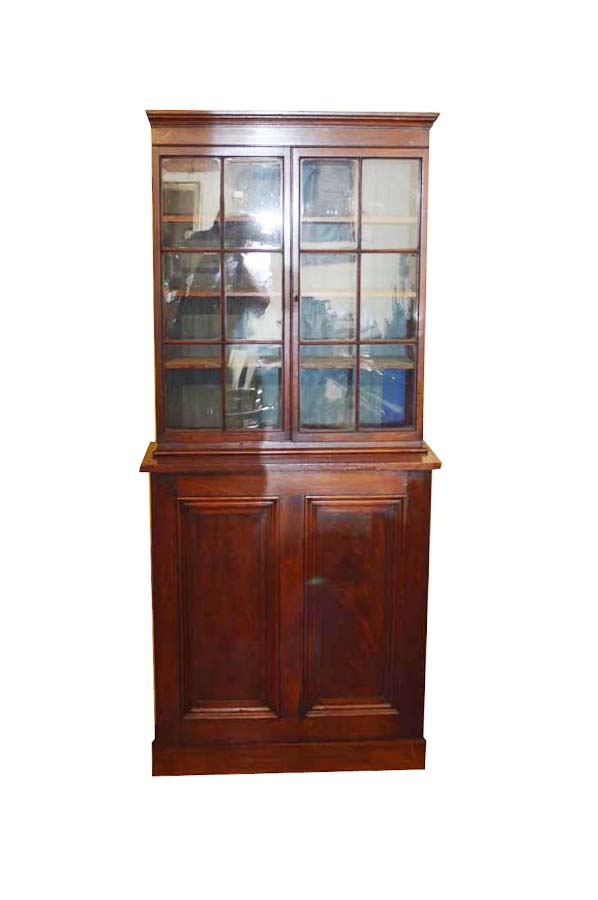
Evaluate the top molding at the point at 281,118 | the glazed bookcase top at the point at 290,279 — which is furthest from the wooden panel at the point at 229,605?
the top molding at the point at 281,118

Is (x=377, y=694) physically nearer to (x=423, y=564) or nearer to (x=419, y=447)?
(x=423, y=564)

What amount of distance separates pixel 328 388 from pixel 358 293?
0.39 meters

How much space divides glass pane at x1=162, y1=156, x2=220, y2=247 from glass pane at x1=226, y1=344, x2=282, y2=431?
1.46 ft

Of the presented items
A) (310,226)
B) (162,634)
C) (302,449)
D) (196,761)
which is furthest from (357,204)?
(196,761)

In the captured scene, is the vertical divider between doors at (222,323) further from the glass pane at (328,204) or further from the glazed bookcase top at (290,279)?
the glass pane at (328,204)

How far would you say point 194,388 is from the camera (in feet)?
14.6

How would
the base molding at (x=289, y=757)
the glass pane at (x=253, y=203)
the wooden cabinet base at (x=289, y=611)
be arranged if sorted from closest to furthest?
the glass pane at (x=253, y=203) → the wooden cabinet base at (x=289, y=611) → the base molding at (x=289, y=757)

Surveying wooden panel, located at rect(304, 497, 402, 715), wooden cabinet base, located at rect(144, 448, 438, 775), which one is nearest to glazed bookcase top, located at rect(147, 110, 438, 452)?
wooden cabinet base, located at rect(144, 448, 438, 775)

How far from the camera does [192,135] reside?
167 inches

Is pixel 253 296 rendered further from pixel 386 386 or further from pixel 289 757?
pixel 289 757

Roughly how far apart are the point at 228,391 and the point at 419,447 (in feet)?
2.56

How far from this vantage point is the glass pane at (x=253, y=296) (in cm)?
438

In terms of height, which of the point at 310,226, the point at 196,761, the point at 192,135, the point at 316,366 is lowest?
the point at 196,761

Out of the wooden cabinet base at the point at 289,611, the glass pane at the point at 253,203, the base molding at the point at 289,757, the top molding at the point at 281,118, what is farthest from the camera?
the base molding at the point at 289,757
